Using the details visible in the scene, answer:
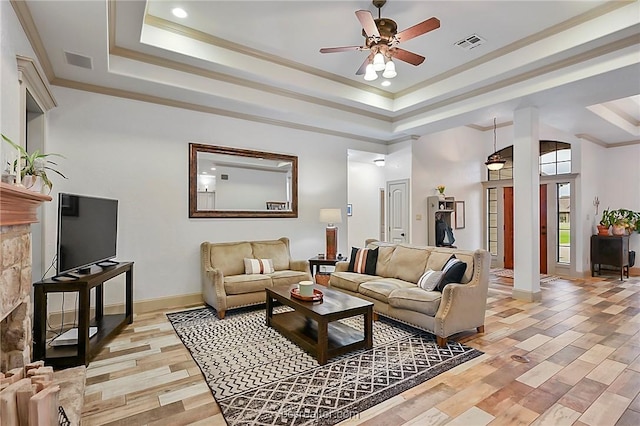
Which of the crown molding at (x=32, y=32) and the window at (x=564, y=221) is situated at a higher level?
the crown molding at (x=32, y=32)

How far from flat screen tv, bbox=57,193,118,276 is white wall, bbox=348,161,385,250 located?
227 inches

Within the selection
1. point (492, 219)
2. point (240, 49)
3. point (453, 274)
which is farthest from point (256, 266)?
point (492, 219)

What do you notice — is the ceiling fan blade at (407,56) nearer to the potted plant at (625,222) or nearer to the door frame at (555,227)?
the door frame at (555,227)

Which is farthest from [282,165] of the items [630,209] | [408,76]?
[630,209]

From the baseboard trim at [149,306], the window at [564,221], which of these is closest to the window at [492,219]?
the window at [564,221]

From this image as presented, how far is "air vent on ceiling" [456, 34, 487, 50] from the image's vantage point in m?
3.86

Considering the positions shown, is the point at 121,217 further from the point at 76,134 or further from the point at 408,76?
the point at 408,76

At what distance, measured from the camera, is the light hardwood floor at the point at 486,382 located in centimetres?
212

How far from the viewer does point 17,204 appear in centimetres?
201

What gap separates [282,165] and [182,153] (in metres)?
1.61

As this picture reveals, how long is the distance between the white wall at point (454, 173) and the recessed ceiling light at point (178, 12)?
15.7ft

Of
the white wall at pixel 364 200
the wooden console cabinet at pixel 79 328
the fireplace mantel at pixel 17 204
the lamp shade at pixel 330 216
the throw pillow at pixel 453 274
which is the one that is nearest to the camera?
the fireplace mantel at pixel 17 204

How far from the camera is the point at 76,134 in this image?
3980mm

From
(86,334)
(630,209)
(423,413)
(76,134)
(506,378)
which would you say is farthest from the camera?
(630,209)
